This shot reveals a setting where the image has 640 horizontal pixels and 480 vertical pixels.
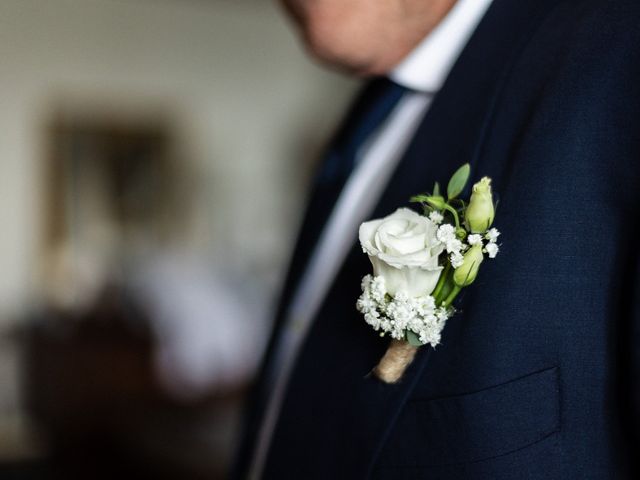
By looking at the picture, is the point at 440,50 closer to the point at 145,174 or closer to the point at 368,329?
the point at 368,329

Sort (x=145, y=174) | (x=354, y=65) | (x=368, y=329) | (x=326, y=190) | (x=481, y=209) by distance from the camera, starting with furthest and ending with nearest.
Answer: (x=145, y=174)
(x=326, y=190)
(x=354, y=65)
(x=368, y=329)
(x=481, y=209)

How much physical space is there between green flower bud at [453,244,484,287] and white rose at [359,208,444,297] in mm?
24

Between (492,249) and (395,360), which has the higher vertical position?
(492,249)

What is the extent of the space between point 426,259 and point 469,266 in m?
0.05

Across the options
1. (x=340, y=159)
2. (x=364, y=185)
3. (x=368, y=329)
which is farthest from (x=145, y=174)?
(x=368, y=329)

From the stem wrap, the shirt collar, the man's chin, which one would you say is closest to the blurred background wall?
the man's chin

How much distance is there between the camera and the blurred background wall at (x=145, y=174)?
524 cm

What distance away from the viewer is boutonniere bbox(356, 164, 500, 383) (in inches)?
33.1

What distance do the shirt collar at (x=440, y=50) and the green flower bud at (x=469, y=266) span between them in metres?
0.41

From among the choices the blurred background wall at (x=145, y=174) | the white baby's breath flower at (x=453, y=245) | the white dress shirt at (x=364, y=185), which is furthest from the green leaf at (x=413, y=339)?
the blurred background wall at (x=145, y=174)

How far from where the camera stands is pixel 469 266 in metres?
0.84

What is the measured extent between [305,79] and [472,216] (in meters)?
5.97

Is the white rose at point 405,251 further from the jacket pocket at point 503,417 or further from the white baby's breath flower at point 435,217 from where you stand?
the jacket pocket at point 503,417

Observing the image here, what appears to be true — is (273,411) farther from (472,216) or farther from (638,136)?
(638,136)
